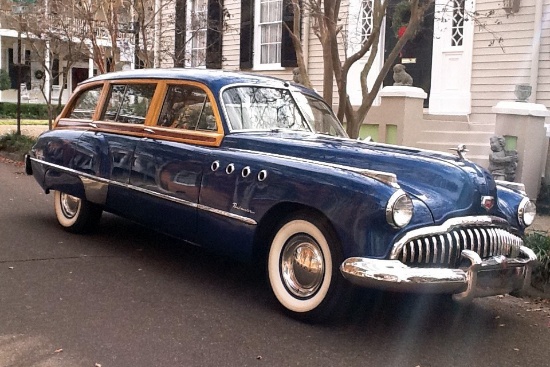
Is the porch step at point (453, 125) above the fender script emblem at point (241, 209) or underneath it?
above

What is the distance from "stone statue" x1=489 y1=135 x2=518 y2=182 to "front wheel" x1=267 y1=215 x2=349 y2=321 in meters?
5.74

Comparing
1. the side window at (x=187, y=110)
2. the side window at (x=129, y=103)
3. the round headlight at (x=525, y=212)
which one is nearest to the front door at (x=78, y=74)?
the side window at (x=129, y=103)

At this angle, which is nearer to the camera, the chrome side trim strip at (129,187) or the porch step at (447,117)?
the chrome side trim strip at (129,187)

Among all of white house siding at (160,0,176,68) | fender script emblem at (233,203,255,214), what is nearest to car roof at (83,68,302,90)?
fender script emblem at (233,203,255,214)

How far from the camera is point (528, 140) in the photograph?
9.73m

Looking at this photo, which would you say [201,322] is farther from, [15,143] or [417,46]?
[15,143]

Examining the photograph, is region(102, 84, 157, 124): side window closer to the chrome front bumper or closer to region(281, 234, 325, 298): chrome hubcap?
region(281, 234, 325, 298): chrome hubcap

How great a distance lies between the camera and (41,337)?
4207 mm

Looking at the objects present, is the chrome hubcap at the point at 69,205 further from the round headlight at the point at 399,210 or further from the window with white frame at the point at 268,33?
the window with white frame at the point at 268,33

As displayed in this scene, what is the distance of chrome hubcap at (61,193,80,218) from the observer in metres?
7.16

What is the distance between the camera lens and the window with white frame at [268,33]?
16125 mm

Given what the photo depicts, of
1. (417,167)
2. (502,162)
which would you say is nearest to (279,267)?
(417,167)

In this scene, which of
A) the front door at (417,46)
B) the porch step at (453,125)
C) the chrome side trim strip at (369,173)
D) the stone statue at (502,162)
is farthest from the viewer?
the front door at (417,46)

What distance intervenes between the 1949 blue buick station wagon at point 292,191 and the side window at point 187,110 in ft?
0.04
